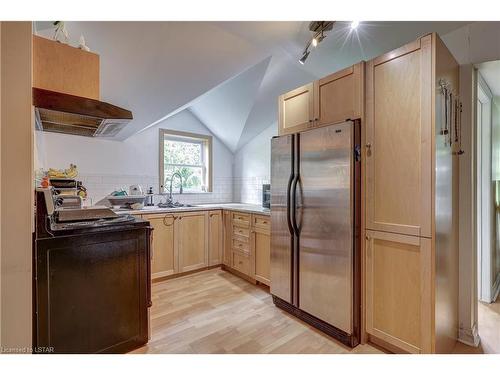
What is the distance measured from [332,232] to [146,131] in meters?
2.89

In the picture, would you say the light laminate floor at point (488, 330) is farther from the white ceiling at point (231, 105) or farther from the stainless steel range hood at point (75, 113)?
the white ceiling at point (231, 105)

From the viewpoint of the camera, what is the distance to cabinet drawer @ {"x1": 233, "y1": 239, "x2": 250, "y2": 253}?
3036mm

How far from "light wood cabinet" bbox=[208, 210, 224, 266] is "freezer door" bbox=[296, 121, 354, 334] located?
1570 millimetres

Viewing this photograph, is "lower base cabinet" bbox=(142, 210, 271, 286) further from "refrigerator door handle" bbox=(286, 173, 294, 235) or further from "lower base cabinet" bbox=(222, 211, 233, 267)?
"refrigerator door handle" bbox=(286, 173, 294, 235)

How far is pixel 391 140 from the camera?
1646mm

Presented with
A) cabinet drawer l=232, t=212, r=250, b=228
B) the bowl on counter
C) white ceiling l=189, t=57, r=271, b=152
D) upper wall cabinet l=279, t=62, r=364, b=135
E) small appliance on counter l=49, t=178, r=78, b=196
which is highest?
white ceiling l=189, t=57, r=271, b=152

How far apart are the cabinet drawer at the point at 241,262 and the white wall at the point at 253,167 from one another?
97 cm

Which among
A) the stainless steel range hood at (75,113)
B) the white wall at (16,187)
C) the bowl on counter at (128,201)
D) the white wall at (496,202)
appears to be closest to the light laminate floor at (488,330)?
the white wall at (496,202)

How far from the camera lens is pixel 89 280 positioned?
1.57m

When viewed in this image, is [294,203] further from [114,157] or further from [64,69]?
[114,157]

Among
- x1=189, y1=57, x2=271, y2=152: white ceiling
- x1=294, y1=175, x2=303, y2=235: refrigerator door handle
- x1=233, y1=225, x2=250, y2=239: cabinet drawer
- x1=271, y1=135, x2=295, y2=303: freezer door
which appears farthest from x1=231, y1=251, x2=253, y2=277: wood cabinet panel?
x1=189, y1=57, x2=271, y2=152: white ceiling

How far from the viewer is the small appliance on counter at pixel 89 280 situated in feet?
4.58

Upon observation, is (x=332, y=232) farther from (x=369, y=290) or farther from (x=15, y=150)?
(x=15, y=150)
